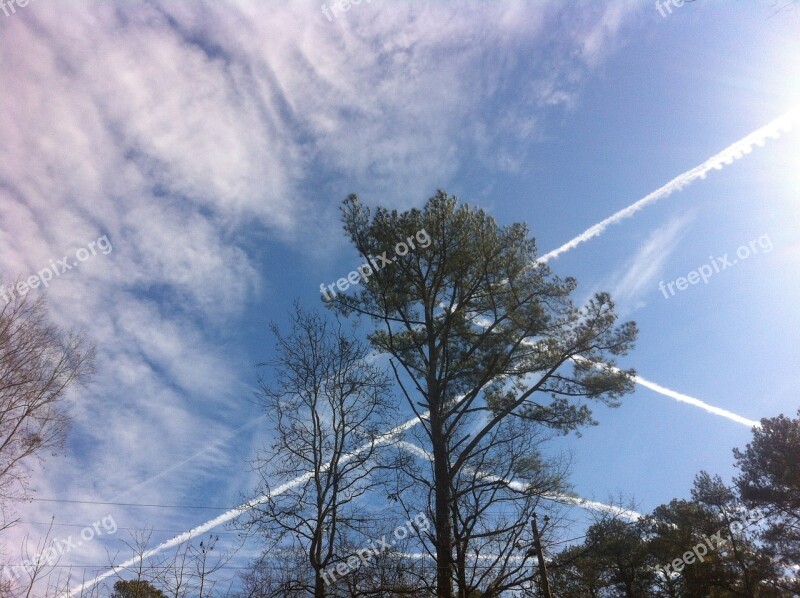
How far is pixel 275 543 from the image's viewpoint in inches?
378

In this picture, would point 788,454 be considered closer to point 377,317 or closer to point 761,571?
point 761,571

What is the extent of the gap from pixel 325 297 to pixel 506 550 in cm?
700

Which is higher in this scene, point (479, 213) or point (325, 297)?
point (479, 213)

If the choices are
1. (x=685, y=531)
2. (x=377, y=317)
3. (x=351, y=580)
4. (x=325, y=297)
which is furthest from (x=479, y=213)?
(x=685, y=531)

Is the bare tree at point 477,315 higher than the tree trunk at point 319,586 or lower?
higher
